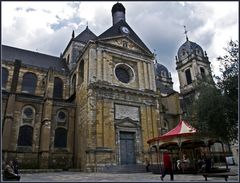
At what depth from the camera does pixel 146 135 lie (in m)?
23.7

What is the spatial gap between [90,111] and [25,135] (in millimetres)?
7069

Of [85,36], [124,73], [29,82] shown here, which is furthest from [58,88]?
[85,36]

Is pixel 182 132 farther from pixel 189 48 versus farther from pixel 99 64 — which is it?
pixel 189 48

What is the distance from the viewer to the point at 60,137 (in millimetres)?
23359

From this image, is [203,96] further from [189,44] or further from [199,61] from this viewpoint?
[189,44]

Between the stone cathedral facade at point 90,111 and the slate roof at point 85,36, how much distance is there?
1085cm

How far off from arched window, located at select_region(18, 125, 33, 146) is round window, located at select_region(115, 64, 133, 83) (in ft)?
35.5

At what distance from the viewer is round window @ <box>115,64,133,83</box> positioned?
25.9m

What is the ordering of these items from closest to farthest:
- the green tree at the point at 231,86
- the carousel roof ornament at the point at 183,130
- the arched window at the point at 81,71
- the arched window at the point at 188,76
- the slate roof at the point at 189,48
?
the green tree at the point at 231,86 → the carousel roof ornament at the point at 183,130 → the arched window at the point at 81,71 → the arched window at the point at 188,76 → the slate roof at the point at 189,48

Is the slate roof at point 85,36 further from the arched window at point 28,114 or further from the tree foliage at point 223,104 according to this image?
the tree foliage at point 223,104

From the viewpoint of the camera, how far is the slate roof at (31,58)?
3053 cm

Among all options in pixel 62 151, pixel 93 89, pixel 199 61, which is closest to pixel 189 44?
pixel 199 61

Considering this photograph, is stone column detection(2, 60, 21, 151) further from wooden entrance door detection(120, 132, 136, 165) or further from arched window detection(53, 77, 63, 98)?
wooden entrance door detection(120, 132, 136, 165)

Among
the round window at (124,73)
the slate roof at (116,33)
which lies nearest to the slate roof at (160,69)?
the slate roof at (116,33)
